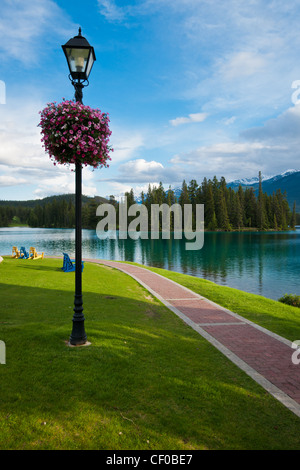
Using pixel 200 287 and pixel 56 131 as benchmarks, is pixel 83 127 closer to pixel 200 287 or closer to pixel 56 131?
pixel 56 131

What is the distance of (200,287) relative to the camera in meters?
15.2

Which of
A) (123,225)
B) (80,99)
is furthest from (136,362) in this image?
(123,225)

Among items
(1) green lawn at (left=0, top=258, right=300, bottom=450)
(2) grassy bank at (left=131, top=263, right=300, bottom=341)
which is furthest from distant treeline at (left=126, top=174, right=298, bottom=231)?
(1) green lawn at (left=0, top=258, right=300, bottom=450)

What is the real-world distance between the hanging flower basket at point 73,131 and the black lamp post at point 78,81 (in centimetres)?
35

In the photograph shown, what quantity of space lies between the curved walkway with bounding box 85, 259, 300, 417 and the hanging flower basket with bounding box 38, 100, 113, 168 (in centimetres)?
518

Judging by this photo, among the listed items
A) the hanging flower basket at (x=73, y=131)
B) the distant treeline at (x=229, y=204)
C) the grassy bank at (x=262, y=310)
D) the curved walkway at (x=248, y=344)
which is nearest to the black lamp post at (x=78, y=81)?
the hanging flower basket at (x=73, y=131)

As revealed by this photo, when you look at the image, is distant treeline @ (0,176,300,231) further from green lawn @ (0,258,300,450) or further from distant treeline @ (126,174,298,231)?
green lawn @ (0,258,300,450)

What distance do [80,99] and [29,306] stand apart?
22.0 ft

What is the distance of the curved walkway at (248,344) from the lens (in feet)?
17.3

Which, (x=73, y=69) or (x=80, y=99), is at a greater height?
(x=73, y=69)

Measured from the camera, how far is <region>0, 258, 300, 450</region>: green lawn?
3.69 meters

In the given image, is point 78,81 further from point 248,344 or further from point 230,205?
point 230,205

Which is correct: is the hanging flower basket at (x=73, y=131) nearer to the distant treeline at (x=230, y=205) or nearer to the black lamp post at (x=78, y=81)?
the black lamp post at (x=78, y=81)

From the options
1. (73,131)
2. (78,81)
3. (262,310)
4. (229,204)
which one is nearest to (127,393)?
(73,131)
